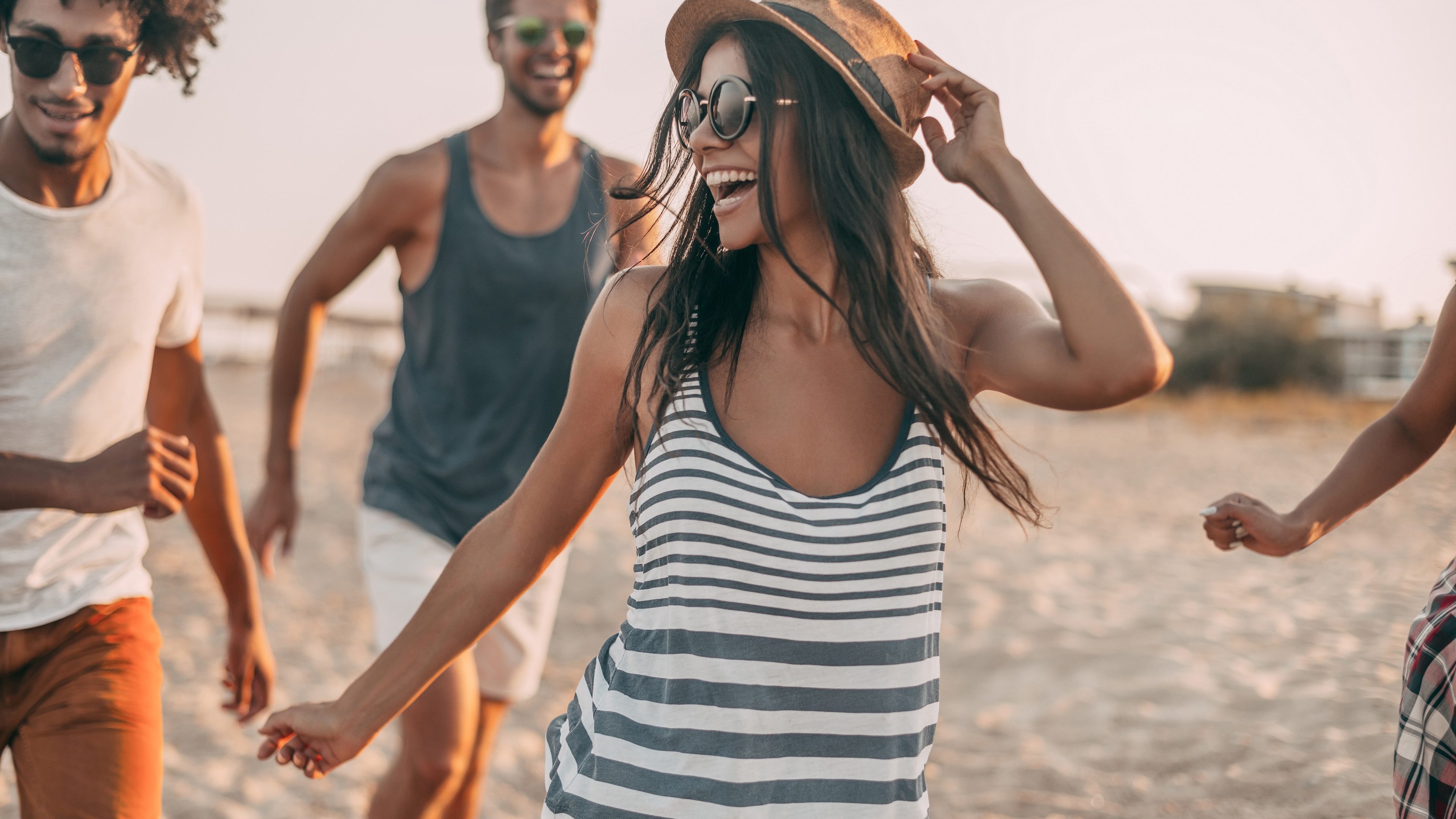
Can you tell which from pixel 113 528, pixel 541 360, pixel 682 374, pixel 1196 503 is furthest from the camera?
pixel 1196 503

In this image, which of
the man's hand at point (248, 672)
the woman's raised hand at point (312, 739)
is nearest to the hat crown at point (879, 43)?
the woman's raised hand at point (312, 739)

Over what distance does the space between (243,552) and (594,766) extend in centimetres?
163

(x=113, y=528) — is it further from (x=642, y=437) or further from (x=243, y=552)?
(x=642, y=437)

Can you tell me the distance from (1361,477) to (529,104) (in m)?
→ 2.54

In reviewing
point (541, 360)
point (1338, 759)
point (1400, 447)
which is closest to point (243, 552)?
point (541, 360)

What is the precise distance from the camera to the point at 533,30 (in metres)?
3.61

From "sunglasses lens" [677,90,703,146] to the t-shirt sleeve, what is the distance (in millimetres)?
1329

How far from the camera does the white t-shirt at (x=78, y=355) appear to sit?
236cm

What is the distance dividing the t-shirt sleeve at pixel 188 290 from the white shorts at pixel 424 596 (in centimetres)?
88

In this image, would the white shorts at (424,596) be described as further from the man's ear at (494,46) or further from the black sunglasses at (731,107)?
the black sunglasses at (731,107)

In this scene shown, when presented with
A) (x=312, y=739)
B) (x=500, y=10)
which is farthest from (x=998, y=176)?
(x=500, y=10)

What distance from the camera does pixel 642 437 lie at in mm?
1896

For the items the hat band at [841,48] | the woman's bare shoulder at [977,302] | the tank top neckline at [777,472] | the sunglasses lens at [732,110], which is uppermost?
the hat band at [841,48]

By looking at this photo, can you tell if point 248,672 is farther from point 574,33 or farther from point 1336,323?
point 1336,323
